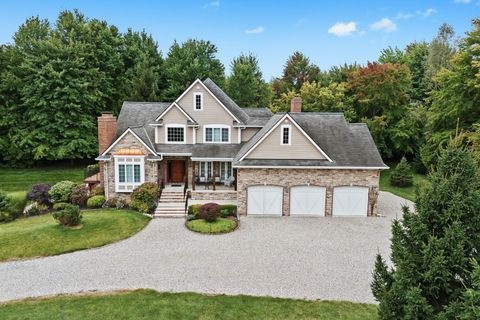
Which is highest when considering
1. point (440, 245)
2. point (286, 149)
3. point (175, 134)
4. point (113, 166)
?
point (175, 134)

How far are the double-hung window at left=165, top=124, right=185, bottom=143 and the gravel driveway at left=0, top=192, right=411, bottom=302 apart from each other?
333 inches

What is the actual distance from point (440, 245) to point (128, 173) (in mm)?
19989

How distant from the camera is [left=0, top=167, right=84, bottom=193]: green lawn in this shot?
29359 mm

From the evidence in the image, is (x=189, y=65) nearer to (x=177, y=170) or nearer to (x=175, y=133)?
(x=175, y=133)

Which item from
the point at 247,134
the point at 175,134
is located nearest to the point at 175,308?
→ the point at 175,134

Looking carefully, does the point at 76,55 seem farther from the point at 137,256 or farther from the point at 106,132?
the point at 137,256

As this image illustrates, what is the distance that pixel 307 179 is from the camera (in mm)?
20516

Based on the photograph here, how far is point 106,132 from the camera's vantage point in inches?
914

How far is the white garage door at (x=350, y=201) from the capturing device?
813 inches

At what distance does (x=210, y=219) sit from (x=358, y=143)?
11477 millimetres

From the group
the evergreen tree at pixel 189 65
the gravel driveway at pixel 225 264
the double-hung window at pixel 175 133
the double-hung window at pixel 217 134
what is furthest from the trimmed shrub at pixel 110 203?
the evergreen tree at pixel 189 65

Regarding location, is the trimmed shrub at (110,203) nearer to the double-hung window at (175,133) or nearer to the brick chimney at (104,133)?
the brick chimney at (104,133)

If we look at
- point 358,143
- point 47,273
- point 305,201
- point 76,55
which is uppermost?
point 76,55

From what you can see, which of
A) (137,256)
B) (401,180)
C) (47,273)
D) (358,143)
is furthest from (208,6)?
(401,180)
